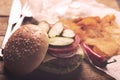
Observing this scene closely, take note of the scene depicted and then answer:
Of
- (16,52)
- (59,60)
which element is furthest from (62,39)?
(16,52)

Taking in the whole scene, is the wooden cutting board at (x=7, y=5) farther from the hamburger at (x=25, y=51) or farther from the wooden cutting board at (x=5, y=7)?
the hamburger at (x=25, y=51)

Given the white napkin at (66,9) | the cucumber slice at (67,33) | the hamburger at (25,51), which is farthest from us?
the white napkin at (66,9)

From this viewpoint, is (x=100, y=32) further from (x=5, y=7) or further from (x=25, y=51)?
(x=5, y=7)

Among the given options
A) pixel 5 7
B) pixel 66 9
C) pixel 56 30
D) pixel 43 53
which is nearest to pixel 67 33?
pixel 56 30

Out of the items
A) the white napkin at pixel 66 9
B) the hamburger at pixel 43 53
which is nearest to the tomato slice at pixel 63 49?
the hamburger at pixel 43 53

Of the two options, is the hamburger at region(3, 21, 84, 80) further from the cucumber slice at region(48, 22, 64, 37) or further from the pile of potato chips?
the pile of potato chips

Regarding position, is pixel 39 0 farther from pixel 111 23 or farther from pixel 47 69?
pixel 47 69

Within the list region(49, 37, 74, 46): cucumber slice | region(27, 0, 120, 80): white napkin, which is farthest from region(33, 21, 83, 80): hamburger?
region(27, 0, 120, 80): white napkin

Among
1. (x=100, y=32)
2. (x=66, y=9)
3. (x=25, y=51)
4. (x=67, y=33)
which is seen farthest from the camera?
(x=66, y=9)

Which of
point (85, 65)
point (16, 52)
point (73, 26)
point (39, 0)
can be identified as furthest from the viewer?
point (39, 0)
